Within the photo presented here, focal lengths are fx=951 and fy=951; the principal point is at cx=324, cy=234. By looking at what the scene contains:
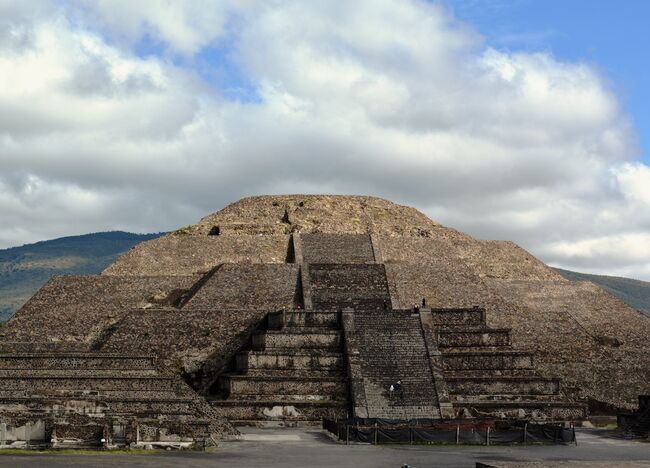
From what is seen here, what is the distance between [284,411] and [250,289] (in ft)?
31.5

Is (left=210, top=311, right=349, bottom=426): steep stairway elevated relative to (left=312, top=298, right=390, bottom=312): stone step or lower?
lower

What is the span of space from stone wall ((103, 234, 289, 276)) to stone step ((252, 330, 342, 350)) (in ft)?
38.5

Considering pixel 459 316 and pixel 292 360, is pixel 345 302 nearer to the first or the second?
pixel 459 316

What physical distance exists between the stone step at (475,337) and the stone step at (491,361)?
3.25ft

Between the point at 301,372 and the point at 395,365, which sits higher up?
the point at 395,365

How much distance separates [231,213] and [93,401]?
1067 inches

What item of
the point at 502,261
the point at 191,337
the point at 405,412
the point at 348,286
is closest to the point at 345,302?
the point at 348,286

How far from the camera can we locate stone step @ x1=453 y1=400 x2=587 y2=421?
90.7 feet

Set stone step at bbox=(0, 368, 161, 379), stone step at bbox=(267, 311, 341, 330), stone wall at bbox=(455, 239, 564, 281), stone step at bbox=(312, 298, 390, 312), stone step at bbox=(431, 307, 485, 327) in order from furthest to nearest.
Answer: stone wall at bbox=(455, 239, 564, 281) → stone step at bbox=(312, 298, 390, 312) → stone step at bbox=(431, 307, 485, 327) → stone step at bbox=(267, 311, 341, 330) → stone step at bbox=(0, 368, 161, 379)

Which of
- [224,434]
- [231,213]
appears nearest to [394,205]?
[231,213]

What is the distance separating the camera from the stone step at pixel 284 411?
2716 cm

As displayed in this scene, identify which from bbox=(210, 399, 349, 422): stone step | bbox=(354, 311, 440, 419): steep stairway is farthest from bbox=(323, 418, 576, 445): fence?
bbox=(210, 399, 349, 422): stone step

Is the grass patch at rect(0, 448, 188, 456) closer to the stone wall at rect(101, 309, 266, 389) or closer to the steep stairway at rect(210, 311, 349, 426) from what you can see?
the steep stairway at rect(210, 311, 349, 426)

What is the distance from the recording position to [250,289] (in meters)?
36.2
